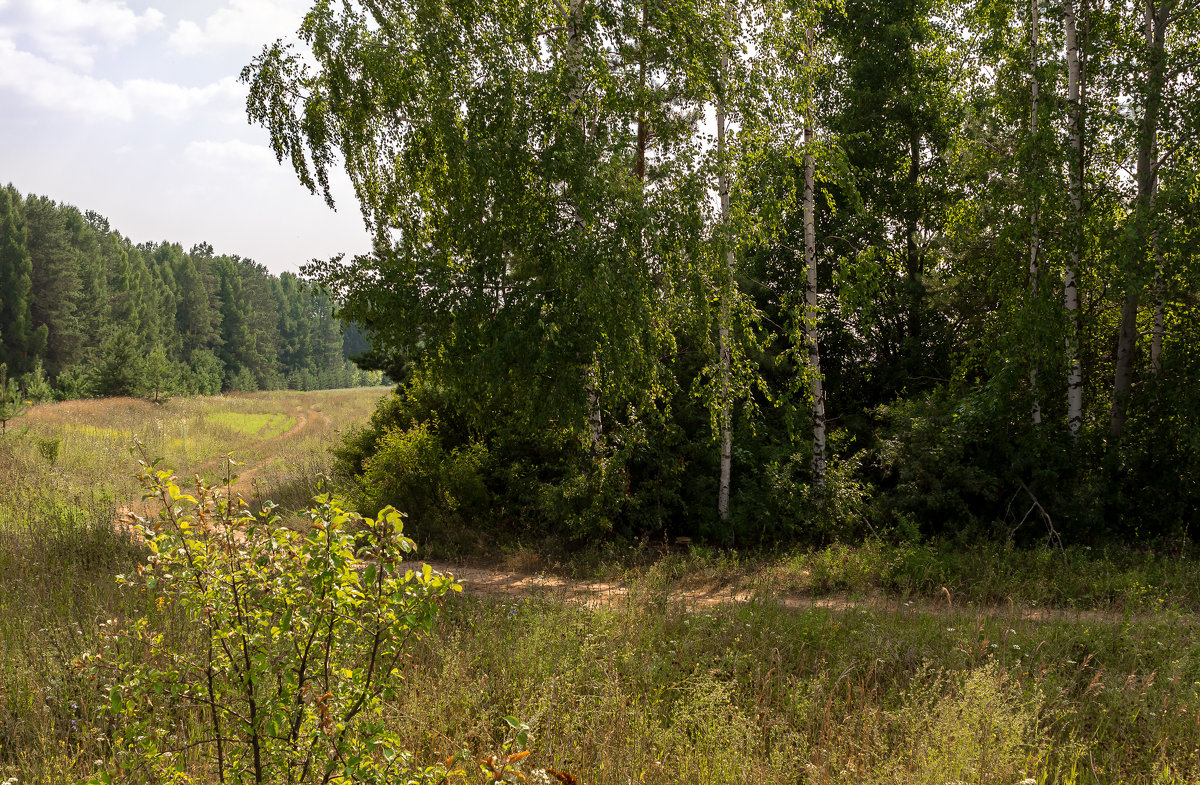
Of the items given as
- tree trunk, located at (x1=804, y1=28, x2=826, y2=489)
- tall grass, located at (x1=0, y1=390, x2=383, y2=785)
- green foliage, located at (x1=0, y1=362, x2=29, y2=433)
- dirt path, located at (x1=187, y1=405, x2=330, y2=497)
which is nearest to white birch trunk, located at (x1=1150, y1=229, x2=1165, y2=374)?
tree trunk, located at (x1=804, y1=28, x2=826, y2=489)

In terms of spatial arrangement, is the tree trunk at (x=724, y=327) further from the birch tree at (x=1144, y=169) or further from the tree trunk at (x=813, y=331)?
the birch tree at (x=1144, y=169)

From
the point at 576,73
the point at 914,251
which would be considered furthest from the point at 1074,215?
the point at 576,73

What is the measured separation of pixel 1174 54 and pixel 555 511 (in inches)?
456

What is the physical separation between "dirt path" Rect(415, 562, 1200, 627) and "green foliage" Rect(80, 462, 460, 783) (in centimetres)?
516

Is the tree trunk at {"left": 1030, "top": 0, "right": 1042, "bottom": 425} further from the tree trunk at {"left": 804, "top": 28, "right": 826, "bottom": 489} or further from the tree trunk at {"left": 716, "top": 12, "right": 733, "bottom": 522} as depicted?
the tree trunk at {"left": 716, "top": 12, "right": 733, "bottom": 522}

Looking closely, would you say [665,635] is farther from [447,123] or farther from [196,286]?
[196,286]

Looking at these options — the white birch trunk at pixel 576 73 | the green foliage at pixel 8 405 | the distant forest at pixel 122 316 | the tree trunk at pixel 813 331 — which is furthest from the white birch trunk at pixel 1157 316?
the distant forest at pixel 122 316

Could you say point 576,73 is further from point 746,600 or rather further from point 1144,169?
point 1144,169

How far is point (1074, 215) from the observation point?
1029 centimetres

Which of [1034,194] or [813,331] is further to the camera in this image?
[813,331]

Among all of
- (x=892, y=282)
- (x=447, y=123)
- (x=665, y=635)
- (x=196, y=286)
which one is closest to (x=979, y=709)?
(x=665, y=635)

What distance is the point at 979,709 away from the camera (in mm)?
4414

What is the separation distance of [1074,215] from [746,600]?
791 cm

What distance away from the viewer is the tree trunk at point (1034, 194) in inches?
404
